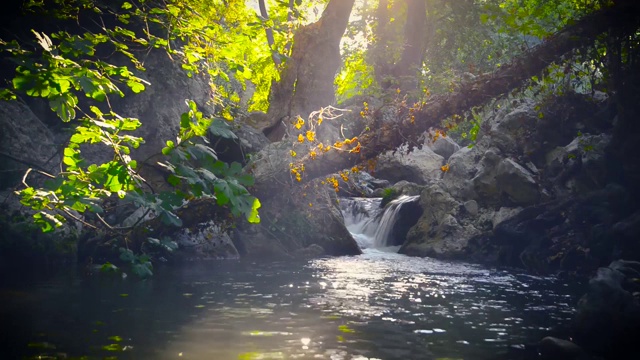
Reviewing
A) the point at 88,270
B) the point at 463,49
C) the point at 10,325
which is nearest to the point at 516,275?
the point at 88,270

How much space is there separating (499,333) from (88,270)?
8565 mm

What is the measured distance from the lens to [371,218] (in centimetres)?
2222

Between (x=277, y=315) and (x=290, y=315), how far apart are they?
0.19 meters

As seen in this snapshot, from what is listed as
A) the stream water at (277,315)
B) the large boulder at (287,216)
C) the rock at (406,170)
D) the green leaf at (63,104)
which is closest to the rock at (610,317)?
the stream water at (277,315)

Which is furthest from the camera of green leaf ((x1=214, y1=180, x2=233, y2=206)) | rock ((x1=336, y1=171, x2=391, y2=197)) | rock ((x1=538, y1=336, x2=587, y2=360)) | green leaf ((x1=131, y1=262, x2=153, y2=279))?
rock ((x1=336, y1=171, x2=391, y2=197))

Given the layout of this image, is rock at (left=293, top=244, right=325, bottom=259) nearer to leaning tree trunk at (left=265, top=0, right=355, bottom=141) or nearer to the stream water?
the stream water

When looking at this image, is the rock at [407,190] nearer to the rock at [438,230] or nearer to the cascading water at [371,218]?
the cascading water at [371,218]

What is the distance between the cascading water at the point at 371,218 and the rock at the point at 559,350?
1409 cm

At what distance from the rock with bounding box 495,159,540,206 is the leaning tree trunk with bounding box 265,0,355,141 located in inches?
242

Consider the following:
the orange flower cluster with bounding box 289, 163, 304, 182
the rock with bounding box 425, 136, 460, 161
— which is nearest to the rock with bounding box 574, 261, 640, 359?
the orange flower cluster with bounding box 289, 163, 304, 182

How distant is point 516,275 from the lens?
1324 cm

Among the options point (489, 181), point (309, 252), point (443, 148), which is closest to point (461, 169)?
point (489, 181)

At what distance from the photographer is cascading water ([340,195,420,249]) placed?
20.5 m

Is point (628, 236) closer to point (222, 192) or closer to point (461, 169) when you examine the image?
point (461, 169)
